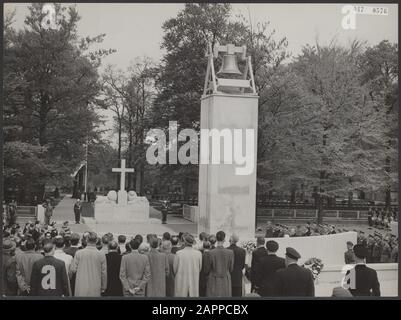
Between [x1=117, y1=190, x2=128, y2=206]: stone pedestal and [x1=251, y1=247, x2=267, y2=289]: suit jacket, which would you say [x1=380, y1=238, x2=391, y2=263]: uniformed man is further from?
[x1=117, y1=190, x2=128, y2=206]: stone pedestal

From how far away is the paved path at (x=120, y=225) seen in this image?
14.2 meters

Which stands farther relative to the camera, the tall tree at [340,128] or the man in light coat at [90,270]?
the tall tree at [340,128]

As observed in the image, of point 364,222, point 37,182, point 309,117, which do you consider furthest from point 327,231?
point 37,182

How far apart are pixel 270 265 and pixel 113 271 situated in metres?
2.33

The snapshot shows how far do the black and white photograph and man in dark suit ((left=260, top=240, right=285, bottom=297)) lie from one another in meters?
0.03

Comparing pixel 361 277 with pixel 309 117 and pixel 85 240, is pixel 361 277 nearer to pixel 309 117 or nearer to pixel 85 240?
pixel 85 240

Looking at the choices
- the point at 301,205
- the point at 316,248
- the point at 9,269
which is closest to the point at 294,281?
the point at 9,269

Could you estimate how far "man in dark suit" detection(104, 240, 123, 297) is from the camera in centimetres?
755

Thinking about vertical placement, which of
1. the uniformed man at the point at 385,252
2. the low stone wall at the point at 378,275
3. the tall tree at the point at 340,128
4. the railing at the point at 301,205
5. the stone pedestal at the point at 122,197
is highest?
the tall tree at the point at 340,128

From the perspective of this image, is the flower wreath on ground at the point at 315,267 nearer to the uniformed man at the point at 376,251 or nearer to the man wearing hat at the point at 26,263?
the uniformed man at the point at 376,251

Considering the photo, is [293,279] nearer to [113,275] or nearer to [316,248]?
[113,275]

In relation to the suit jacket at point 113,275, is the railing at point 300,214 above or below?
above

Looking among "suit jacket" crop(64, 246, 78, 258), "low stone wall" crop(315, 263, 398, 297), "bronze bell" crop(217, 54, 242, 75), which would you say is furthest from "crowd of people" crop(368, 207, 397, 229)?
"suit jacket" crop(64, 246, 78, 258)

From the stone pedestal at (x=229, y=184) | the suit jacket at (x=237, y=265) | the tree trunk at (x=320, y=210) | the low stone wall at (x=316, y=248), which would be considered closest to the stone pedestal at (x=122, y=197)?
the stone pedestal at (x=229, y=184)
